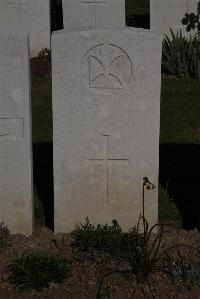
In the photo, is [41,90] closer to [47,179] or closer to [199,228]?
[47,179]

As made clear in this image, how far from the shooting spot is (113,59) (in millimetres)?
5137

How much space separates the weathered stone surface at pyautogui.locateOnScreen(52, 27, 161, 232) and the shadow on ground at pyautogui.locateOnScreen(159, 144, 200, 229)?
738mm

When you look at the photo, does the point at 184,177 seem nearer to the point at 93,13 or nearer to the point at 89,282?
the point at 89,282

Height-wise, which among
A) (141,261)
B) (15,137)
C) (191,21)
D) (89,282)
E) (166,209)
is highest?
(191,21)

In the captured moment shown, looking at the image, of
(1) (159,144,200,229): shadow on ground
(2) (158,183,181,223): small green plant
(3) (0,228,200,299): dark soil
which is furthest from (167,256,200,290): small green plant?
(2) (158,183,181,223): small green plant

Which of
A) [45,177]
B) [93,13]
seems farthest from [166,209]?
[93,13]

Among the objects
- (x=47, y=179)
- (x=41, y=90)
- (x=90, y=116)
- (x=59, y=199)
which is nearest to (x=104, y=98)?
(x=90, y=116)

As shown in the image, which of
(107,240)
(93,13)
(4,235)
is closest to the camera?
(107,240)

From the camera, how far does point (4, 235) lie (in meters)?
5.39

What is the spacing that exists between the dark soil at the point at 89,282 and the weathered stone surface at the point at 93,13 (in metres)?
6.53

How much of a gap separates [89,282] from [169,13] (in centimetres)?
755

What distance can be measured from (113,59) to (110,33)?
20cm

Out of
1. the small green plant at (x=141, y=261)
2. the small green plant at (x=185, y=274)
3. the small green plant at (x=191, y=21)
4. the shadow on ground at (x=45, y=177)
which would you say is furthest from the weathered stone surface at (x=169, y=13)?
the small green plant at (x=185, y=274)

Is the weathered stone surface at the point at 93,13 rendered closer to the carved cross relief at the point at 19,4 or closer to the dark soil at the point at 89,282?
the carved cross relief at the point at 19,4
